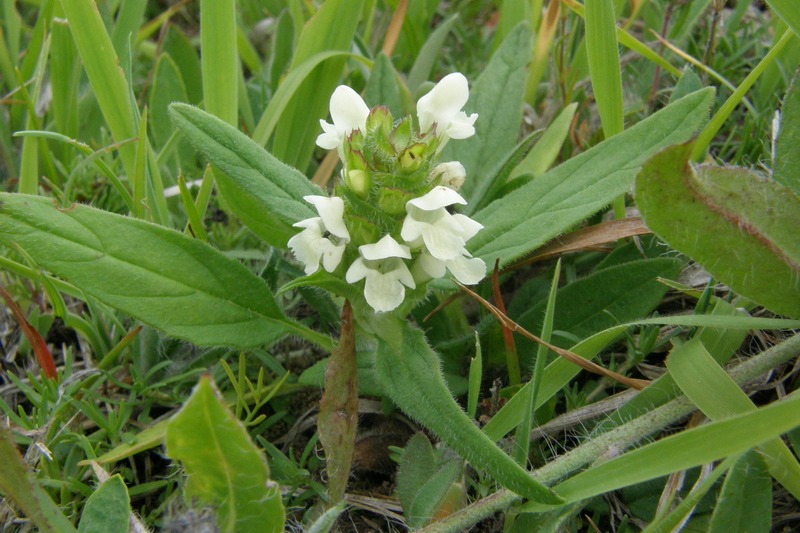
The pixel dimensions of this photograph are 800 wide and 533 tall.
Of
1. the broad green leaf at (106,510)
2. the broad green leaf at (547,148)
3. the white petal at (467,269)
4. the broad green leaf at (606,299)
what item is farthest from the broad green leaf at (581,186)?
the broad green leaf at (106,510)

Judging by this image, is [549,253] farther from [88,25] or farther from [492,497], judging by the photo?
[88,25]

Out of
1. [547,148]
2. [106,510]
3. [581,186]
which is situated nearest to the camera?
[106,510]

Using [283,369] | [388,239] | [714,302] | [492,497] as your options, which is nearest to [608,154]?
[714,302]

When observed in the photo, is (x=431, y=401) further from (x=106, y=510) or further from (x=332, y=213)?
(x=106, y=510)

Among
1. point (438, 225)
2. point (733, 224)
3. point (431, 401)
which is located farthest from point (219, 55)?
point (733, 224)

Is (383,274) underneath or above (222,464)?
above

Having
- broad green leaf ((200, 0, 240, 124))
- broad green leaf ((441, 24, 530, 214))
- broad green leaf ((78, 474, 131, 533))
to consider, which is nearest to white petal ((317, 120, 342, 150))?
broad green leaf ((200, 0, 240, 124))
